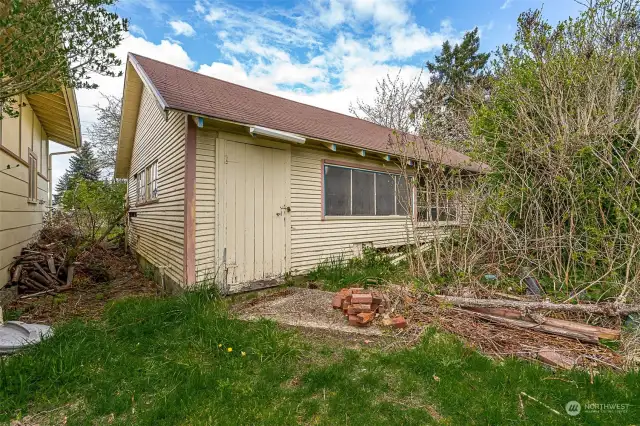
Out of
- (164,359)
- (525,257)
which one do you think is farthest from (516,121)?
(164,359)

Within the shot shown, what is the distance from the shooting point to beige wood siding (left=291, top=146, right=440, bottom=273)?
235 inches

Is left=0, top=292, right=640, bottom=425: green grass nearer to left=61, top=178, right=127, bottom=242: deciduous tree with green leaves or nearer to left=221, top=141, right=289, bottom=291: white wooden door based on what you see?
left=221, top=141, right=289, bottom=291: white wooden door

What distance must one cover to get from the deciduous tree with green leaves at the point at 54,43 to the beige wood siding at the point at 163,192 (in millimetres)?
1211

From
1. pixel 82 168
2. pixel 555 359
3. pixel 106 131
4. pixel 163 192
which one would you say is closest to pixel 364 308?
pixel 555 359

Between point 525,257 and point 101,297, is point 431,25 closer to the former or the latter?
point 525,257

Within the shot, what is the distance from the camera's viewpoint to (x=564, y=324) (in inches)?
130

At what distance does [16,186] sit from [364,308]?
6.39m

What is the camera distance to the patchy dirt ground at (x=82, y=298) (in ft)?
14.2

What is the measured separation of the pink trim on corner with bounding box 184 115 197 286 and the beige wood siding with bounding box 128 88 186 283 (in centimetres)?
25

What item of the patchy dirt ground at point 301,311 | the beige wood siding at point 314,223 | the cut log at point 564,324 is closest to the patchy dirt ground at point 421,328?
the patchy dirt ground at point 301,311

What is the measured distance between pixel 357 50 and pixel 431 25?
339 cm

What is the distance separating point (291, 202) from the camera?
19.3 ft

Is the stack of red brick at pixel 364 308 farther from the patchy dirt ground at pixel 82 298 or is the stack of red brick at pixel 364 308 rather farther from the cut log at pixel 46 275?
the cut log at pixel 46 275

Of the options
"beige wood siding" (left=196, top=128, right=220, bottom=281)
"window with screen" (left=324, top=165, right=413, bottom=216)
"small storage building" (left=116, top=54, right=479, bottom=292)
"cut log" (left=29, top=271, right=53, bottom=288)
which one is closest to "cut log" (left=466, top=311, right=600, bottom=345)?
"small storage building" (left=116, top=54, right=479, bottom=292)
